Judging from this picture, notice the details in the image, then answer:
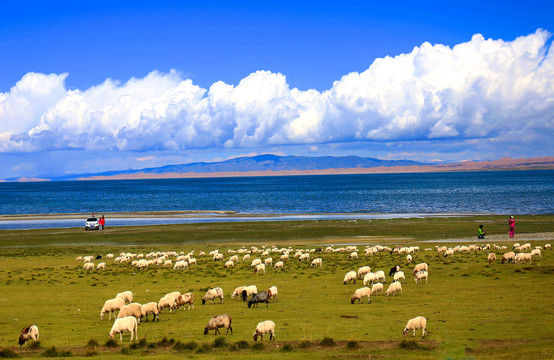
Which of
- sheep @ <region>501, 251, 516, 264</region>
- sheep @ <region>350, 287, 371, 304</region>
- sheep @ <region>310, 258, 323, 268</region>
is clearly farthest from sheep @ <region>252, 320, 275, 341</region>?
sheep @ <region>501, 251, 516, 264</region>

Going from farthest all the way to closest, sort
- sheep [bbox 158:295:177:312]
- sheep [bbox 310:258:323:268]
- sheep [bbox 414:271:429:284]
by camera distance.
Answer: sheep [bbox 310:258:323:268]
sheep [bbox 414:271:429:284]
sheep [bbox 158:295:177:312]

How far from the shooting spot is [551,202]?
11119 centimetres

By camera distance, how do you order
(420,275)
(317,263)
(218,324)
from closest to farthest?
(218,324), (420,275), (317,263)

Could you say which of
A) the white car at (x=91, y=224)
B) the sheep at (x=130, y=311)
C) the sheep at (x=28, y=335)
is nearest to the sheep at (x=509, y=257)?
the sheep at (x=130, y=311)

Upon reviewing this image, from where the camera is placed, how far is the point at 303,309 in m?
24.2

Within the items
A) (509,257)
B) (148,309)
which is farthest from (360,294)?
(509,257)

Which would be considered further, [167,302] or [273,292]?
[273,292]

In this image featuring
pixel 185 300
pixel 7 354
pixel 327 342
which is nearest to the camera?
pixel 7 354

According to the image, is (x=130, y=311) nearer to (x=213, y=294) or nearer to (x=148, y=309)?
(x=148, y=309)

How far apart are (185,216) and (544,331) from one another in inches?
3478

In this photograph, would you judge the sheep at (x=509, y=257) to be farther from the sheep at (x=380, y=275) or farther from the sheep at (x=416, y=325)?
the sheep at (x=416, y=325)

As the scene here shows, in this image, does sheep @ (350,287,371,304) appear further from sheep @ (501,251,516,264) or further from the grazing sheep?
sheep @ (501,251,516,264)

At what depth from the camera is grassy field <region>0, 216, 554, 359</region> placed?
17141mm

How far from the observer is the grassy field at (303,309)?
17.1 meters
